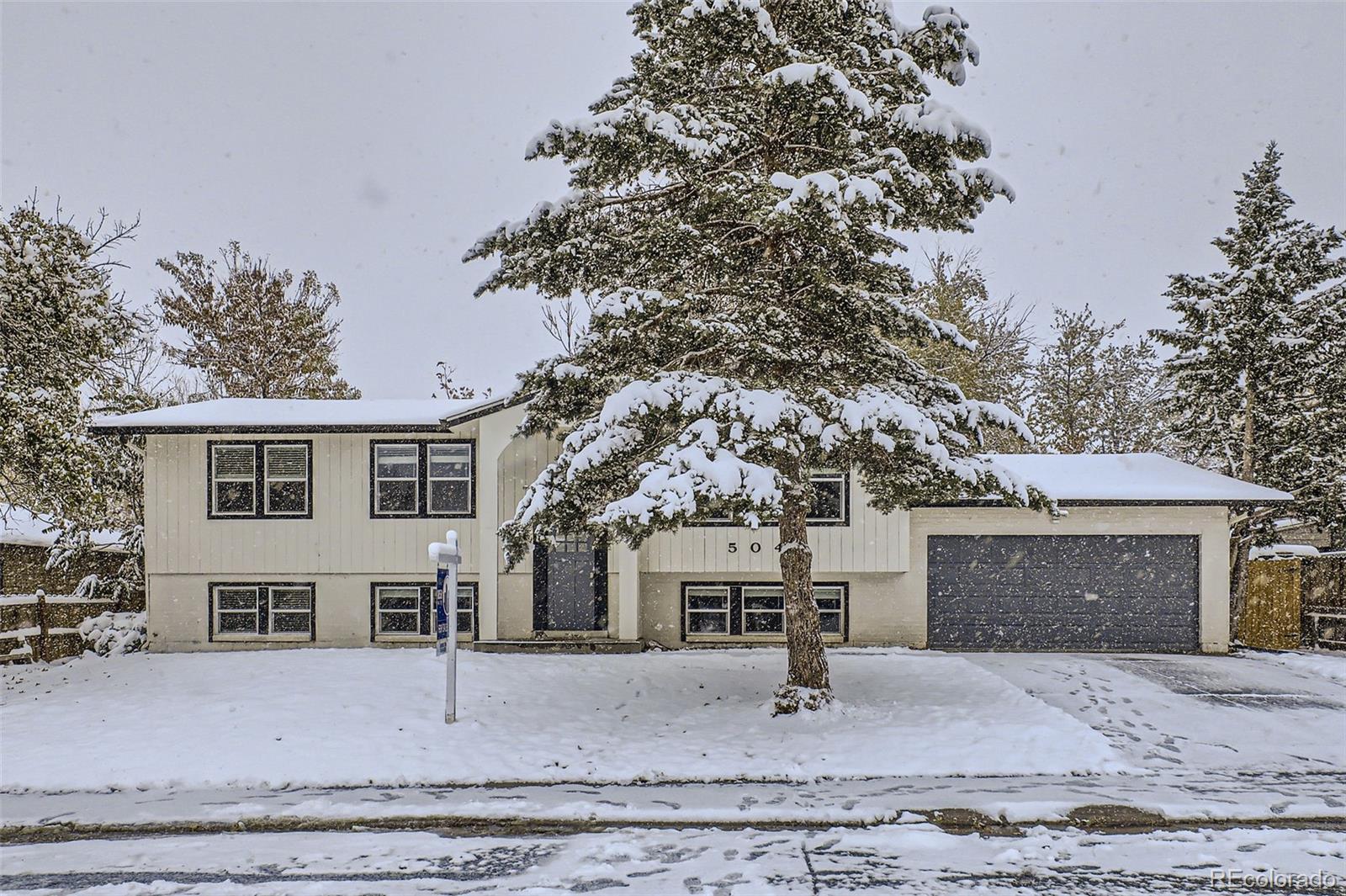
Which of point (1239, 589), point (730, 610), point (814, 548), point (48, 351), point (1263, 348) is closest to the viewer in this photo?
point (48, 351)

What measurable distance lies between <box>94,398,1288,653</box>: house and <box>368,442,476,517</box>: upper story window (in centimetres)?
3

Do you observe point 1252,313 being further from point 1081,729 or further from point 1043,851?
point 1043,851

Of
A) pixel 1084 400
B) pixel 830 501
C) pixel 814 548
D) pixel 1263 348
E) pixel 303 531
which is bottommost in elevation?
pixel 814 548

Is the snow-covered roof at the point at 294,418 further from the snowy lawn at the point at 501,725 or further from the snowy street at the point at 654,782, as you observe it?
the snowy street at the point at 654,782

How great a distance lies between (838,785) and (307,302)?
2673 centimetres

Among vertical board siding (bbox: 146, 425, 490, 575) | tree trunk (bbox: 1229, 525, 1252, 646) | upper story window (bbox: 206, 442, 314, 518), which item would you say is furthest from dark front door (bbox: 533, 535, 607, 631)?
tree trunk (bbox: 1229, 525, 1252, 646)

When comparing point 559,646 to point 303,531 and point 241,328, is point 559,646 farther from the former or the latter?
point 241,328

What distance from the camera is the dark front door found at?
50.3 ft

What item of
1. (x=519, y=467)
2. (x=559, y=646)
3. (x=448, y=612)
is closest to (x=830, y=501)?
(x=559, y=646)

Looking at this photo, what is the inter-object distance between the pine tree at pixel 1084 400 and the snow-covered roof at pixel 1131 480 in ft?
39.0

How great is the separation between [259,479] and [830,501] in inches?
395

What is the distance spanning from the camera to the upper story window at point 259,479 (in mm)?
15570

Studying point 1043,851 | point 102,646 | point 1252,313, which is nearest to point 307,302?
point 102,646

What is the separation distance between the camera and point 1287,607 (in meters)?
17.4
